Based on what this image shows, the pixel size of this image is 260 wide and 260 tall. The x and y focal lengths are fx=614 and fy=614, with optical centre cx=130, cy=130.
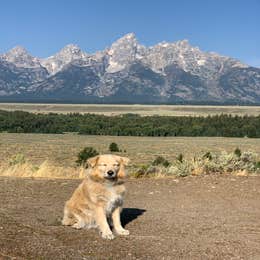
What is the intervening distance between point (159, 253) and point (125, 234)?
125 centimetres

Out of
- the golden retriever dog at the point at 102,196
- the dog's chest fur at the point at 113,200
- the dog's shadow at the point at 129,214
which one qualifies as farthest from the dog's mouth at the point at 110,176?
the dog's shadow at the point at 129,214

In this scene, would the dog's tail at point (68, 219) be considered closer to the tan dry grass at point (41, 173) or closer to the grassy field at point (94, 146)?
the tan dry grass at point (41, 173)

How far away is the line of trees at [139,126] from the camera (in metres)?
112

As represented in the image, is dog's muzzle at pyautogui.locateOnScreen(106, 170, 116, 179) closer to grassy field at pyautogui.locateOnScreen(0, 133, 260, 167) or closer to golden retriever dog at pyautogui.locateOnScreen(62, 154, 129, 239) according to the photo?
golden retriever dog at pyautogui.locateOnScreen(62, 154, 129, 239)

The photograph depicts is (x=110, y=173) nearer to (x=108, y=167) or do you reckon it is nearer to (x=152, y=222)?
(x=108, y=167)

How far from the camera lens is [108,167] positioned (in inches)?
349

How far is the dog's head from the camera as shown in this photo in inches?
350

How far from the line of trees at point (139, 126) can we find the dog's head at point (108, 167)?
102 metres

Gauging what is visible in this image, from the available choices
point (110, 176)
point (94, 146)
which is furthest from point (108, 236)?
point (94, 146)

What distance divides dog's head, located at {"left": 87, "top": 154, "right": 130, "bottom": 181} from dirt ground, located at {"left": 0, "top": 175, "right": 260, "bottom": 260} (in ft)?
2.85

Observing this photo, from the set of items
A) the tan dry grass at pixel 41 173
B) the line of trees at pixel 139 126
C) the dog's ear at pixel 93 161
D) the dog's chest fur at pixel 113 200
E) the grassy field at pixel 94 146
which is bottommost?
the line of trees at pixel 139 126

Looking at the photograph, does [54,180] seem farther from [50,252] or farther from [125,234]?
[50,252]

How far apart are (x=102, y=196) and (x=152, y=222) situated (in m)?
1.52

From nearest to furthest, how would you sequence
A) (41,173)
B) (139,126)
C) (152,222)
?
(152,222) → (41,173) → (139,126)
